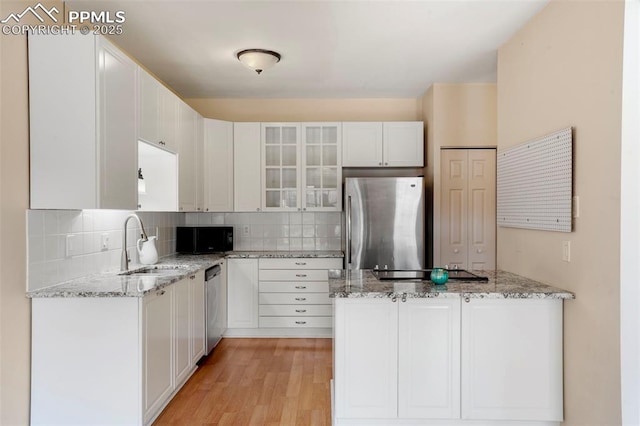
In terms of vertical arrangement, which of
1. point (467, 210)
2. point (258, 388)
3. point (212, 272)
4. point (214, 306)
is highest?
point (467, 210)

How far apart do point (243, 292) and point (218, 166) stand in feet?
4.58

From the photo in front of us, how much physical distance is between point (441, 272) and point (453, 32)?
179cm

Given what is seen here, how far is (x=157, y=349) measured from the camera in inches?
96.5

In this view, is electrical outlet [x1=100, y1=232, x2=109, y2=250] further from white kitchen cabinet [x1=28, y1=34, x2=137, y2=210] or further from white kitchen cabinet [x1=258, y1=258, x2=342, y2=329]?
white kitchen cabinet [x1=258, y1=258, x2=342, y2=329]

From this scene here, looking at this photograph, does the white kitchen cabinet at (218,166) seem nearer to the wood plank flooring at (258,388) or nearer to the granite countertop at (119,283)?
the granite countertop at (119,283)

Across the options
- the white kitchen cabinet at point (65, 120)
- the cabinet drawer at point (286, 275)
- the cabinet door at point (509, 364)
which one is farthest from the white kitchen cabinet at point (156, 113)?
→ the cabinet door at point (509, 364)

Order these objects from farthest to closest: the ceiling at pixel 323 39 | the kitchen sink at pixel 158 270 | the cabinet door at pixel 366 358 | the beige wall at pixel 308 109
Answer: the beige wall at pixel 308 109
the kitchen sink at pixel 158 270
the ceiling at pixel 323 39
the cabinet door at pixel 366 358

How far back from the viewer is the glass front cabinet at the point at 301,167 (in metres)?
4.44

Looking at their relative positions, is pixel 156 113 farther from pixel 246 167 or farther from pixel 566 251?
pixel 566 251

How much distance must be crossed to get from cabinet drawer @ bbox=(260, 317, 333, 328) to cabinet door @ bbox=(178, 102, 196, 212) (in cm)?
140

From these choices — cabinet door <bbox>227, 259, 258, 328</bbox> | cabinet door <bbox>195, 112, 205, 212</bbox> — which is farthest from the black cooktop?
cabinet door <bbox>195, 112, 205, 212</bbox>

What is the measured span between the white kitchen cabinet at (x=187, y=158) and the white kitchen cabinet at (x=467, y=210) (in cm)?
258

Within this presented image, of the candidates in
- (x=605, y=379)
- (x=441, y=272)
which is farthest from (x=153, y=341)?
(x=605, y=379)

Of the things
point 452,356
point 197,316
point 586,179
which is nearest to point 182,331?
point 197,316
